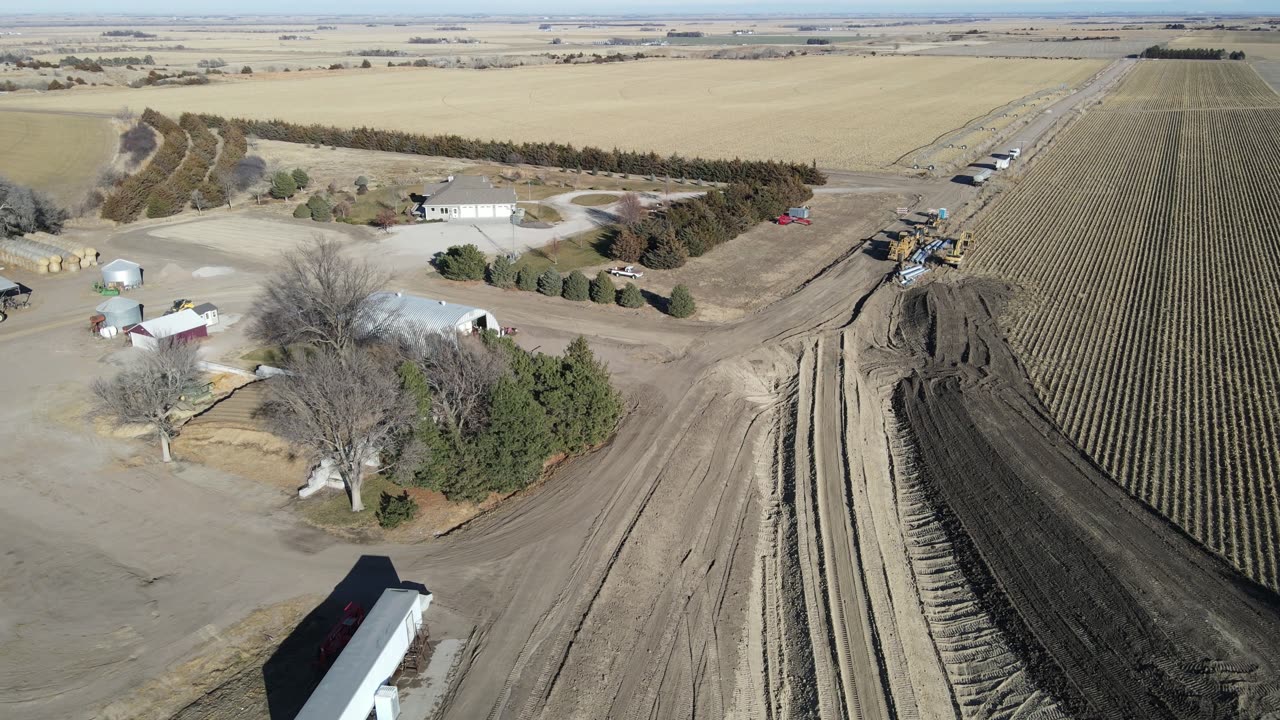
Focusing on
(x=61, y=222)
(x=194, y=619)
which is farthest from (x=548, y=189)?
(x=194, y=619)

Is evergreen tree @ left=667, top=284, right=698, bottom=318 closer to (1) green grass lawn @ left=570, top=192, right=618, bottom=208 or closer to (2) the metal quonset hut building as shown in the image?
(2) the metal quonset hut building

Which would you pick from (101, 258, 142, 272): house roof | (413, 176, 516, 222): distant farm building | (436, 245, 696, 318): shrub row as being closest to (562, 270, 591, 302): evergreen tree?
(436, 245, 696, 318): shrub row

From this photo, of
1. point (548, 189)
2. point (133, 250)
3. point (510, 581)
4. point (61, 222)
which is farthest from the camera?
point (548, 189)

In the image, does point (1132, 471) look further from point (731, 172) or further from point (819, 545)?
point (731, 172)

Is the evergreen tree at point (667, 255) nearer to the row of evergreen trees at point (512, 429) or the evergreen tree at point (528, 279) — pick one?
the evergreen tree at point (528, 279)

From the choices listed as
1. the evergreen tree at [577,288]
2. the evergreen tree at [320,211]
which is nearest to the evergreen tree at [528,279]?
the evergreen tree at [577,288]
